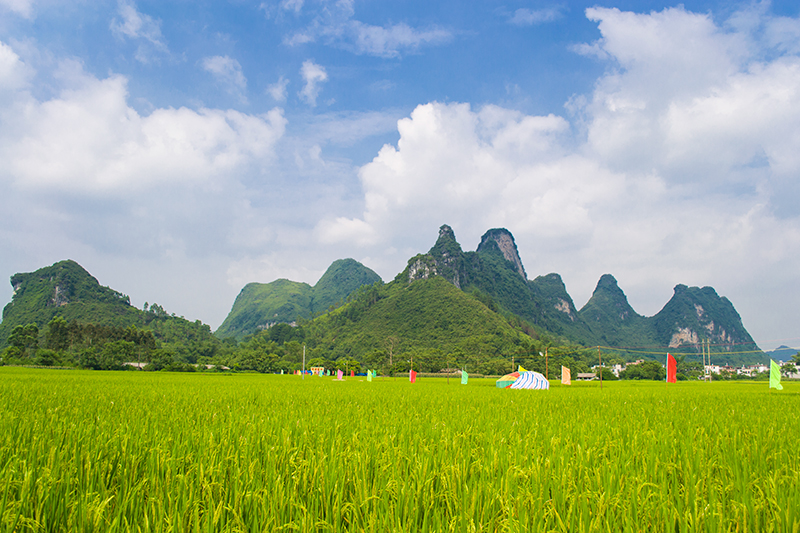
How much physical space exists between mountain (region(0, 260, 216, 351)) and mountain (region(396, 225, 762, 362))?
2921 inches

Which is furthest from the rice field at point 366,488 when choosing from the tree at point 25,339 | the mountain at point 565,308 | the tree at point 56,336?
→ the mountain at point 565,308

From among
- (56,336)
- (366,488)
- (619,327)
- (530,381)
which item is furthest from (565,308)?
(366,488)

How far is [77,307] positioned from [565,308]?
194 meters

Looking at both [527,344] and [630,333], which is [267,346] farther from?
[630,333]

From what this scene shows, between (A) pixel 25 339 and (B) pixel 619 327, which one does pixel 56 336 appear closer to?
(A) pixel 25 339

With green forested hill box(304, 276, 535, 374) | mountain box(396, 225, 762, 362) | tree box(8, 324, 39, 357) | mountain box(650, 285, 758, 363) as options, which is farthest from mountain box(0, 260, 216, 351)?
mountain box(650, 285, 758, 363)

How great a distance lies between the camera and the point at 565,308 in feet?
625

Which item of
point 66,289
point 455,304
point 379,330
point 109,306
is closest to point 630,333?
point 455,304

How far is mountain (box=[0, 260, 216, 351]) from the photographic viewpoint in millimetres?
111250

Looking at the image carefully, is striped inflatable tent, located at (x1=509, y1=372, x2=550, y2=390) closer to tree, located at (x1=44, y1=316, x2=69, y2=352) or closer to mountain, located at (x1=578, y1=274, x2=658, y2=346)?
tree, located at (x1=44, y1=316, x2=69, y2=352)

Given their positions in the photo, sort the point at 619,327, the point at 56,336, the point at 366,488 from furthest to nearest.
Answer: the point at 619,327 < the point at 56,336 < the point at 366,488

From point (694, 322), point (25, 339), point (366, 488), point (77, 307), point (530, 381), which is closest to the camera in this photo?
point (366, 488)

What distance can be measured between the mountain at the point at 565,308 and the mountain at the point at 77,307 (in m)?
74.2

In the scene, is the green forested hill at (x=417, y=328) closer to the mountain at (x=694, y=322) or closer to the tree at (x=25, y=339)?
the tree at (x=25, y=339)
